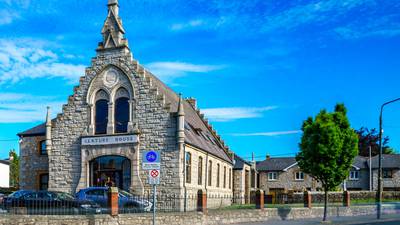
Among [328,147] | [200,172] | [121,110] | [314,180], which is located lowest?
[314,180]

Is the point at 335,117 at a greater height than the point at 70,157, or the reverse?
the point at 335,117

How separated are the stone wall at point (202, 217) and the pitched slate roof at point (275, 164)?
123 ft

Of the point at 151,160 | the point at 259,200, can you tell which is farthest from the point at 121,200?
the point at 151,160

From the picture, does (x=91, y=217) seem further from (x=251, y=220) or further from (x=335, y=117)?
(x=335, y=117)

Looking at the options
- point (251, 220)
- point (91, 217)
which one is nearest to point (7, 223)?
point (91, 217)

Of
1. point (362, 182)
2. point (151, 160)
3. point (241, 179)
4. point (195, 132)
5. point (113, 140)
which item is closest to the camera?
point (151, 160)

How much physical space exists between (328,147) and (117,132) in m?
14.3

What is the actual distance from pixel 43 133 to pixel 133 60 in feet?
31.9

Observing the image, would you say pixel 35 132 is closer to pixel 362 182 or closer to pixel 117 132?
pixel 117 132

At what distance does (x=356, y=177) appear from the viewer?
73.3 meters

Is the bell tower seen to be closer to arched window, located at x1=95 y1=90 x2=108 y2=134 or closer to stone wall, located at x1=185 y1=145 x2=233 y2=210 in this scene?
arched window, located at x1=95 y1=90 x2=108 y2=134

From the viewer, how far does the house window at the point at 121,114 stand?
117ft

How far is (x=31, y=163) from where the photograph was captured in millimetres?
Answer: 39906

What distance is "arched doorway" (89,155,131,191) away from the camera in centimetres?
3512
